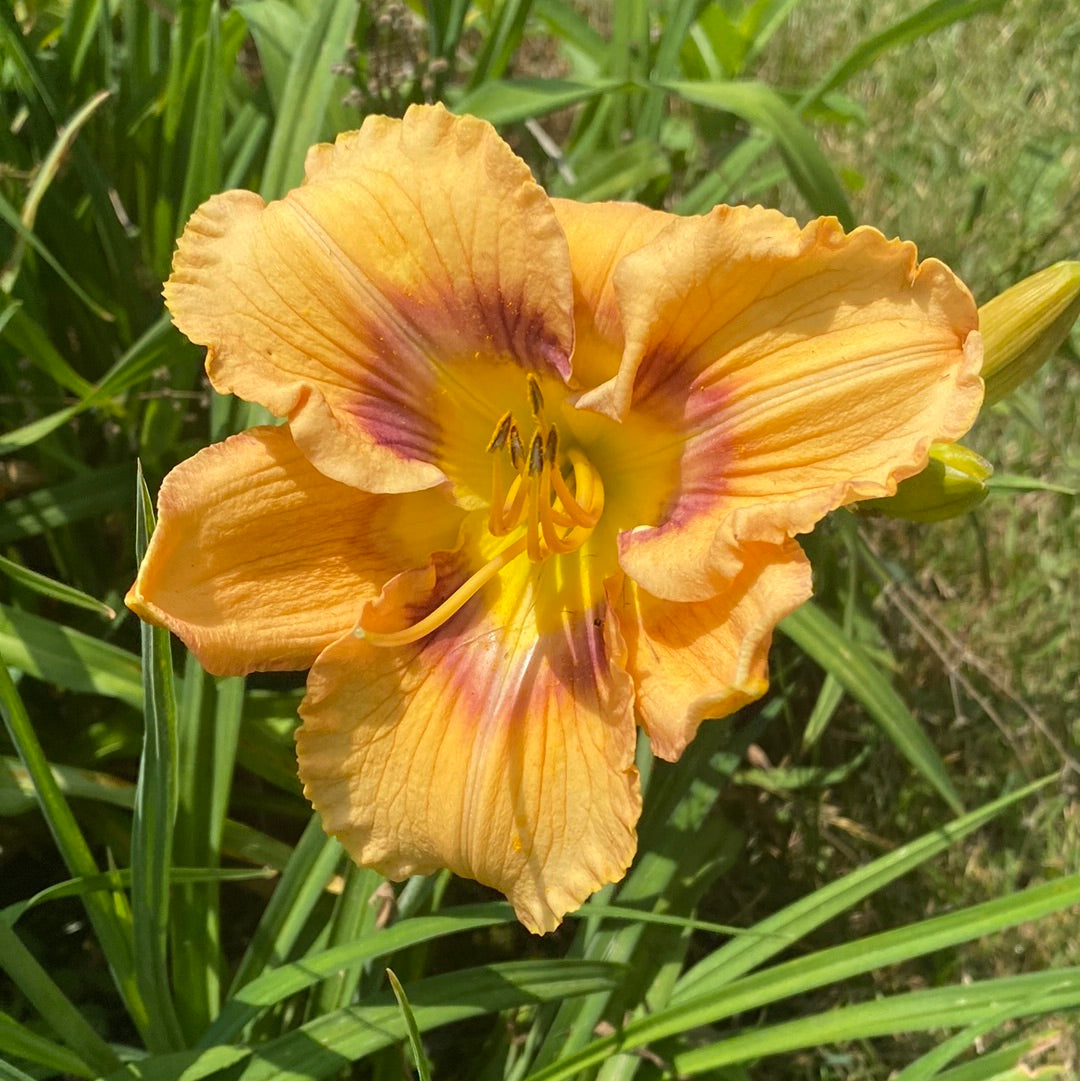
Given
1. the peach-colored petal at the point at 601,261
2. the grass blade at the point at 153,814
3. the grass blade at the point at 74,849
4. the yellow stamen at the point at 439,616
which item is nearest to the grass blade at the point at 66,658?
the grass blade at the point at 74,849

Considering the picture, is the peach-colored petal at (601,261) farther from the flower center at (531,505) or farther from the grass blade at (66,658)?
the grass blade at (66,658)

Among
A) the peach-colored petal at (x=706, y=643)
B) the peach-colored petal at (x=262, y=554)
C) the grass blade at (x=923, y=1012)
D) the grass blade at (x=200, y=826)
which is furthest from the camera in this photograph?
the grass blade at (x=200, y=826)

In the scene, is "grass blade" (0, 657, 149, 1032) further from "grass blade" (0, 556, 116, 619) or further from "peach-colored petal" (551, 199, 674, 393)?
"peach-colored petal" (551, 199, 674, 393)

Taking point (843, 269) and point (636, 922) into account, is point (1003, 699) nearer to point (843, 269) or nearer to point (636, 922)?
point (636, 922)

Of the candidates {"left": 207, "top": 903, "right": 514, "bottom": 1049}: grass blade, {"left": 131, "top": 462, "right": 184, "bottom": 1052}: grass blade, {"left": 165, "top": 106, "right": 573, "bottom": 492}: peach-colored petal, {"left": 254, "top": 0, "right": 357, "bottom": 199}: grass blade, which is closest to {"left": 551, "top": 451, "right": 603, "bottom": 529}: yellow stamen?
{"left": 165, "top": 106, "right": 573, "bottom": 492}: peach-colored petal

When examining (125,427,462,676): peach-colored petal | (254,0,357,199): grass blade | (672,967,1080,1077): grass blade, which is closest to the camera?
(125,427,462,676): peach-colored petal

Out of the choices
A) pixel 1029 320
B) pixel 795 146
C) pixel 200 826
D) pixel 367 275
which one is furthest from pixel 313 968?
pixel 795 146
